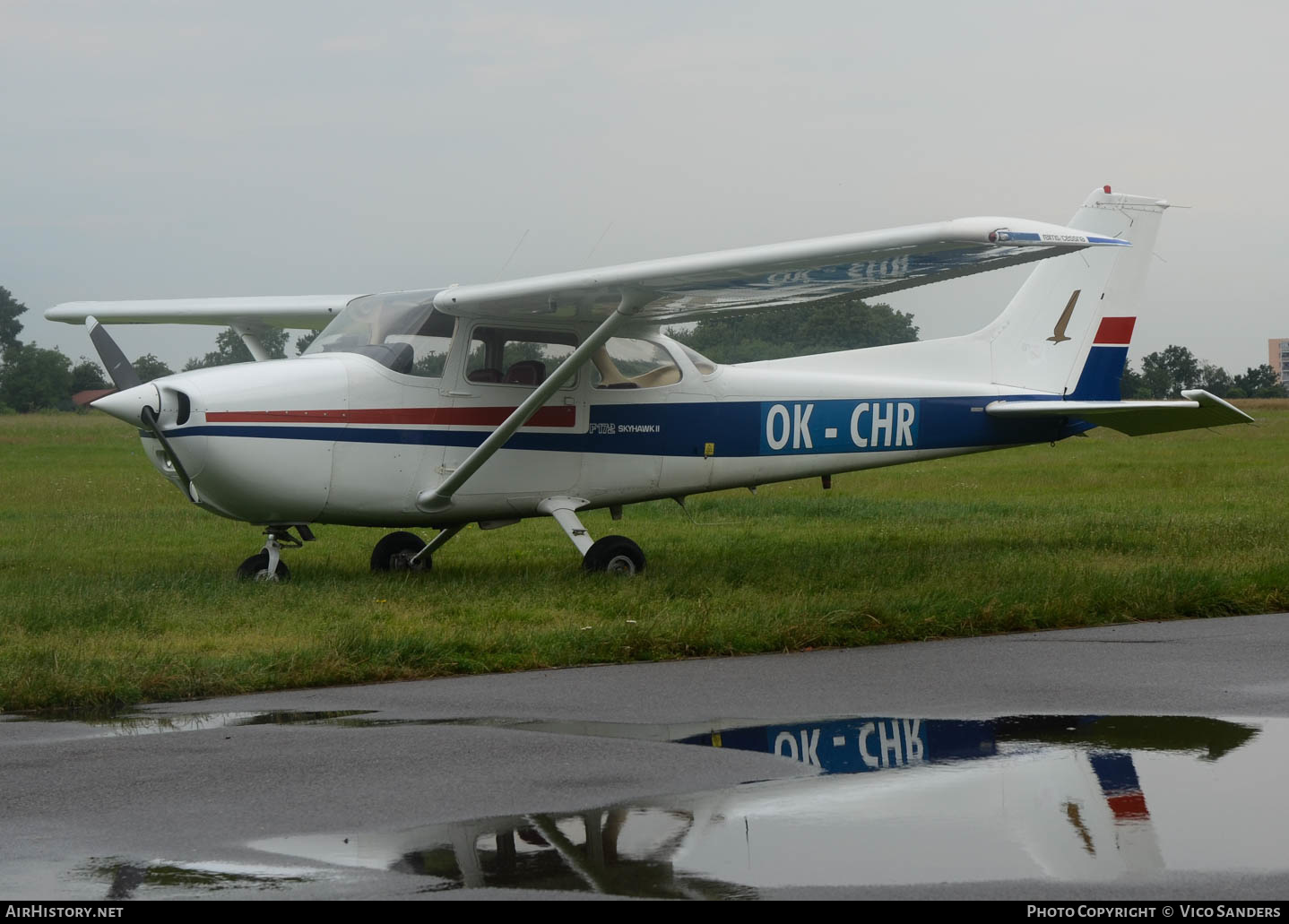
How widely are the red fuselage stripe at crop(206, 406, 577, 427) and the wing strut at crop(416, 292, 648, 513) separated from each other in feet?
1.17

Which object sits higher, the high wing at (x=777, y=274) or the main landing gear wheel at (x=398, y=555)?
the high wing at (x=777, y=274)

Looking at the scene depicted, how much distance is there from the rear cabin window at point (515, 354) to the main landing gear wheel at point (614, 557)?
4.55ft

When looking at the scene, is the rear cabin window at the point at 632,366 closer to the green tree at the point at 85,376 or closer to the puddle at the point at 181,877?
the puddle at the point at 181,877

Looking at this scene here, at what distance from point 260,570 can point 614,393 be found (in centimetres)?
323

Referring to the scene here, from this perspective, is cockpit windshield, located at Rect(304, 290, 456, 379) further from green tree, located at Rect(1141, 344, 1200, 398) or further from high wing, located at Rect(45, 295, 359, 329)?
green tree, located at Rect(1141, 344, 1200, 398)

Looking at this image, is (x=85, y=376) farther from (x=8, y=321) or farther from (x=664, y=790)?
(x=664, y=790)

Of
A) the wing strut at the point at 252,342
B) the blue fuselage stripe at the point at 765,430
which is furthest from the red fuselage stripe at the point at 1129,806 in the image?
the wing strut at the point at 252,342

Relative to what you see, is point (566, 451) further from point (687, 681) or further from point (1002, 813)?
point (1002, 813)

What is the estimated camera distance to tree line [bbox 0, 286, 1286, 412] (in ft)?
47.4

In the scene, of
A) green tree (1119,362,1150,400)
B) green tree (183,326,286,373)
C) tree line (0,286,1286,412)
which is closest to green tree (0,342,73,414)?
tree line (0,286,1286,412)

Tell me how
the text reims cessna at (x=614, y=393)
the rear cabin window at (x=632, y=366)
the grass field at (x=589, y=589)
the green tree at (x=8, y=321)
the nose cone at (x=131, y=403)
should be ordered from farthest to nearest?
the green tree at (x=8, y=321) < the rear cabin window at (x=632, y=366) < the text reims cessna at (x=614, y=393) < the nose cone at (x=131, y=403) < the grass field at (x=589, y=589)

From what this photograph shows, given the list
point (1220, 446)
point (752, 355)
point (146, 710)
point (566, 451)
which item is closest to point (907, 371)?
point (752, 355)

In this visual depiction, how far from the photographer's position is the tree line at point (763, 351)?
1445 cm
